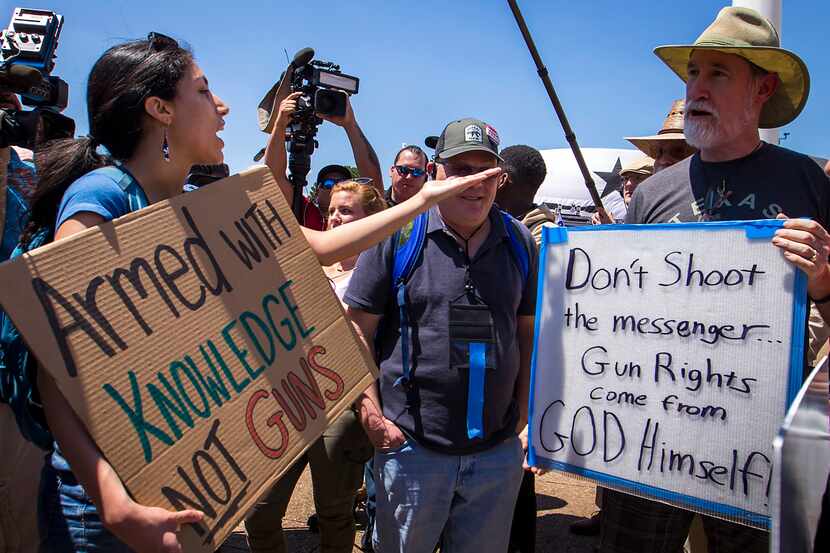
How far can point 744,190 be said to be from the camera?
203 cm

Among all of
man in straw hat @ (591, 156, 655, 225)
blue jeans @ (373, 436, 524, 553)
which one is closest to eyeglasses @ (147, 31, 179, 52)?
blue jeans @ (373, 436, 524, 553)

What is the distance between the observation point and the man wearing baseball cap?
216cm

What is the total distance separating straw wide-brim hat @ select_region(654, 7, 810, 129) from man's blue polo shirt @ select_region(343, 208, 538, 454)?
3.16 feet

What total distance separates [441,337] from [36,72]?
1.74m

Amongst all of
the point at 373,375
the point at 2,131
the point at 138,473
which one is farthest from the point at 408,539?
the point at 2,131

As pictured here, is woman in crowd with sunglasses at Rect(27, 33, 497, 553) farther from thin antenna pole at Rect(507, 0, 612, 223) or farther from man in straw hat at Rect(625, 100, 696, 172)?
man in straw hat at Rect(625, 100, 696, 172)

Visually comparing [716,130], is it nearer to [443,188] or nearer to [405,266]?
[443,188]

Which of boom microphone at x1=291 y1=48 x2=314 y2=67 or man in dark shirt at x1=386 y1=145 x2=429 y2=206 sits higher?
boom microphone at x1=291 y1=48 x2=314 y2=67

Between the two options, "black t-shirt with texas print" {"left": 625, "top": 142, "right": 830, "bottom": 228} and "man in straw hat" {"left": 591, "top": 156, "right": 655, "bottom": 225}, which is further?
"man in straw hat" {"left": 591, "top": 156, "right": 655, "bottom": 225}

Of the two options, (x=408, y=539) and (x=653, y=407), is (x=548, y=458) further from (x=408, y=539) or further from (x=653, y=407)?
(x=408, y=539)

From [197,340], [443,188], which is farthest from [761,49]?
[197,340]

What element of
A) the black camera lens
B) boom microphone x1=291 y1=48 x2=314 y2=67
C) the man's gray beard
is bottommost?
the man's gray beard

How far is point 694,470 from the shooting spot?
6.03ft

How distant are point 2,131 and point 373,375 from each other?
1.44m
